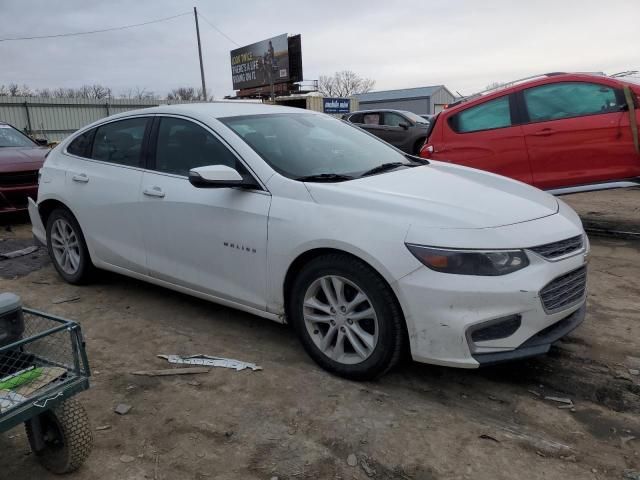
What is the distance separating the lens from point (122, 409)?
297 cm

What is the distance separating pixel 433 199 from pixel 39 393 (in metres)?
2.10

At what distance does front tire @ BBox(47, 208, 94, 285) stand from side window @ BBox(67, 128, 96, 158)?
51 cm

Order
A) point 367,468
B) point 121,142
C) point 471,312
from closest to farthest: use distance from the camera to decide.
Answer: point 367,468 < point 471,312 < point 121,142

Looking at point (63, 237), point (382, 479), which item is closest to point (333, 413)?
point (382, 479)

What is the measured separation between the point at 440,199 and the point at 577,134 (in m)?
3.78

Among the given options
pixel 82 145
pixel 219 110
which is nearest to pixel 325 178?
pixel 219 110

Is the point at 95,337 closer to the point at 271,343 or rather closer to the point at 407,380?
the point at 271,343

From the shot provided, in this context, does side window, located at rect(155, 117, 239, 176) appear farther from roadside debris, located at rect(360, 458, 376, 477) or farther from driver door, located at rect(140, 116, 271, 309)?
roadside debris, located at rect(360, 458, 376, 477)

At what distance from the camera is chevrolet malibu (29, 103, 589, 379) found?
2770 mm

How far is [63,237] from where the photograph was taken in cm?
493

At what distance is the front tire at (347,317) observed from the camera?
2.90 metres

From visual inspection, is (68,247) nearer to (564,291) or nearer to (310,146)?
(310,146)

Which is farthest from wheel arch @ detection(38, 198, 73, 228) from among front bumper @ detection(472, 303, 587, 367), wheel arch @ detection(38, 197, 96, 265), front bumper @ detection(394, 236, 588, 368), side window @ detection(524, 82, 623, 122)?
side window @ detection(524, 82, 623, 122)

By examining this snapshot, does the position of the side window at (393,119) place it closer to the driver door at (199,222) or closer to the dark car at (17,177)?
the dark car at (17,177)
